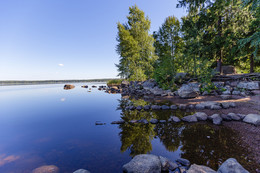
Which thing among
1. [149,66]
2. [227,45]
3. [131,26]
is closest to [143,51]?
[149,66]

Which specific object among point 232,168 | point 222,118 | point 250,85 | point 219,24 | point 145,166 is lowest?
point 145,166

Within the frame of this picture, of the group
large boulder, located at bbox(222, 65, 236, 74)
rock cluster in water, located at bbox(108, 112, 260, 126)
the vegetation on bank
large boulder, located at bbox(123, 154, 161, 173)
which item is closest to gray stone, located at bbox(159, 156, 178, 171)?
large boulder, located at bbox(123, 154, 161, 173)

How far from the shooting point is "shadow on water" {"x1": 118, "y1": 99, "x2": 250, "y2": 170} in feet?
11.0

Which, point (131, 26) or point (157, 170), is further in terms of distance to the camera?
point (131, 26)

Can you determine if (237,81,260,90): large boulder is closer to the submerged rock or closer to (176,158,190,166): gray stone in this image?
(176,158,190,166): gray stone

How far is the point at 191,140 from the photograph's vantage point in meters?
4.35

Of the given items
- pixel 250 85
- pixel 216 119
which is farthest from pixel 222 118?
pixel 250 85

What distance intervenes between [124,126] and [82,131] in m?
2.31

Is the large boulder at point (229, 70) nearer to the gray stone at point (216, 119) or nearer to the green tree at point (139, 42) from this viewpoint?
the green tree at point (139, 42)

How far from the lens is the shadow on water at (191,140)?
3.34 m

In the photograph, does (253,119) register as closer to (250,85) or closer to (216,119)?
(216,119)

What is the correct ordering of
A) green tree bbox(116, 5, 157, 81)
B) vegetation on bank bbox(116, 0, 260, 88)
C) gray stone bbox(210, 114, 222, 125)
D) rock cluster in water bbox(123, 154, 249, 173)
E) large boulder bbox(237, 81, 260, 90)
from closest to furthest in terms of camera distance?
1. rock cluster in water bbox(123, 154, 249, 173)
2. gray stone bbox(210, 114, 222, 125)
3. large boulder bbox(237, 81, 260, 90)
4. vegetation on bank bbox(116, 0, 260, 88)
5. green tree bbox(116, 5, 157, 81)

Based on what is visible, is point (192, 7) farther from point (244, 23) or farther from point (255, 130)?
point (255, 130)

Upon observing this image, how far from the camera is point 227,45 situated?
14109 millimetres
